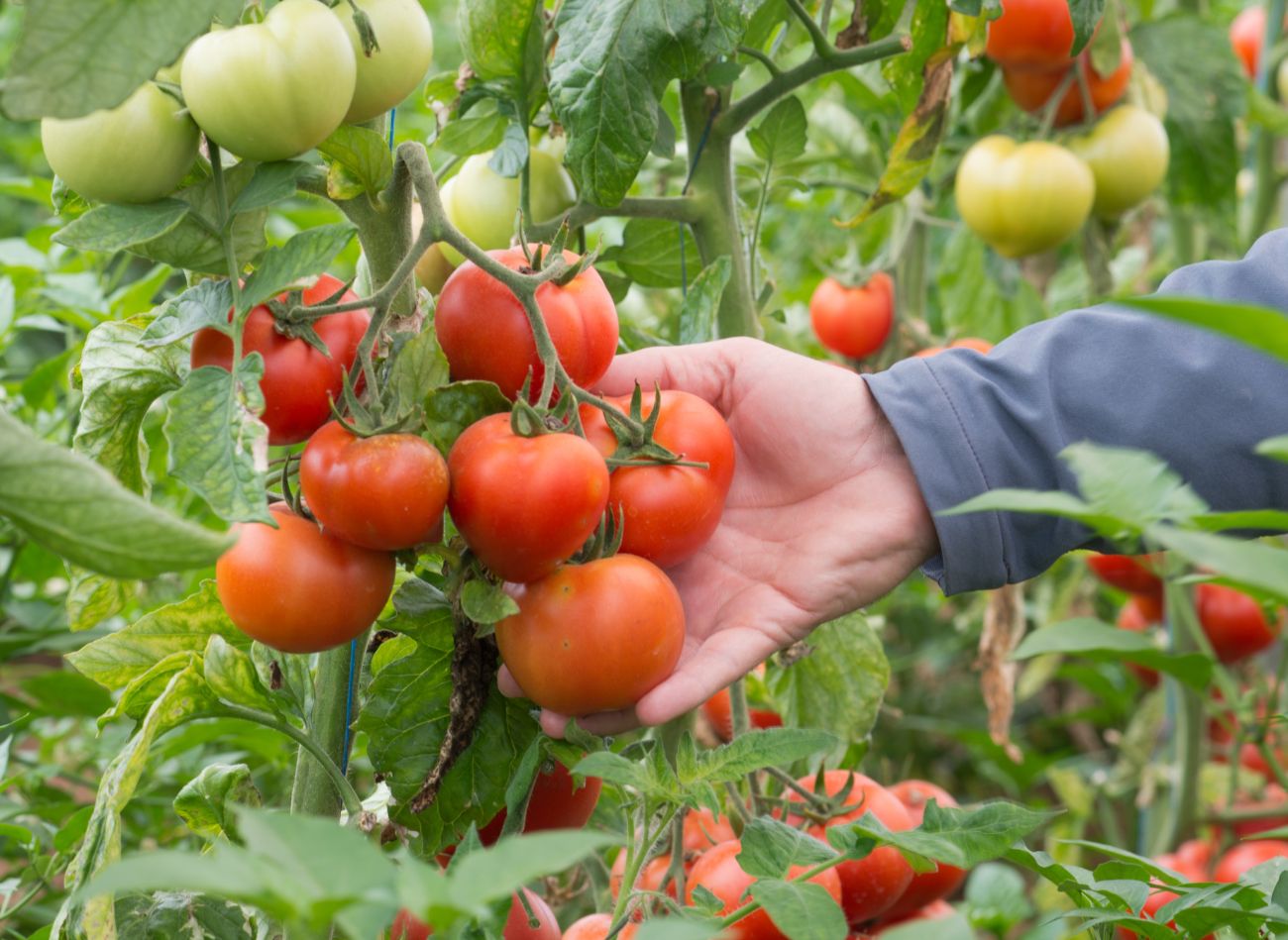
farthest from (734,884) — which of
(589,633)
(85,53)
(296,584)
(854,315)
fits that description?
(854,315)

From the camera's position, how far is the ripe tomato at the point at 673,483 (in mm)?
718

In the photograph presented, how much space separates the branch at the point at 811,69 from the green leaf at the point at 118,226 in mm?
433

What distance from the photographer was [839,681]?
103cm

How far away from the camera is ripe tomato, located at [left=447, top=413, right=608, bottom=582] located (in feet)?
2.05

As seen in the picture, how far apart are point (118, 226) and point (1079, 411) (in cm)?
62

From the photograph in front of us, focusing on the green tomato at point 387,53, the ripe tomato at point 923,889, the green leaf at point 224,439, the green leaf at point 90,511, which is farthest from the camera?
the ripe tomato at point 923,889

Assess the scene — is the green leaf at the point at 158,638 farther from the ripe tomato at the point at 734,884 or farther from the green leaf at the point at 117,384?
the ripe tomato at the point at 734,884

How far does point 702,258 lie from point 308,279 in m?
0.41

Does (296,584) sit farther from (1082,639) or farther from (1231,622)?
(1231,622)

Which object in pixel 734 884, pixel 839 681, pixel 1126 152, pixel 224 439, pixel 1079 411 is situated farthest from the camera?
pixel 1126 152

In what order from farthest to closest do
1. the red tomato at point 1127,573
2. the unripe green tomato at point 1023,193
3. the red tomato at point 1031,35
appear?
the red tomato at point 1127,573
the unripe green tomato at point 1023,193
the red tomato at point 1031,35

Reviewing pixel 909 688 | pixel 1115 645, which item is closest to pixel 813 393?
pixel 1115 645

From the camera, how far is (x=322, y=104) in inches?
24.7

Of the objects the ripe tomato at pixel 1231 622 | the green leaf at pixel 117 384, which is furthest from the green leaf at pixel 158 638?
the ripe tomato at pixel 1231 622
